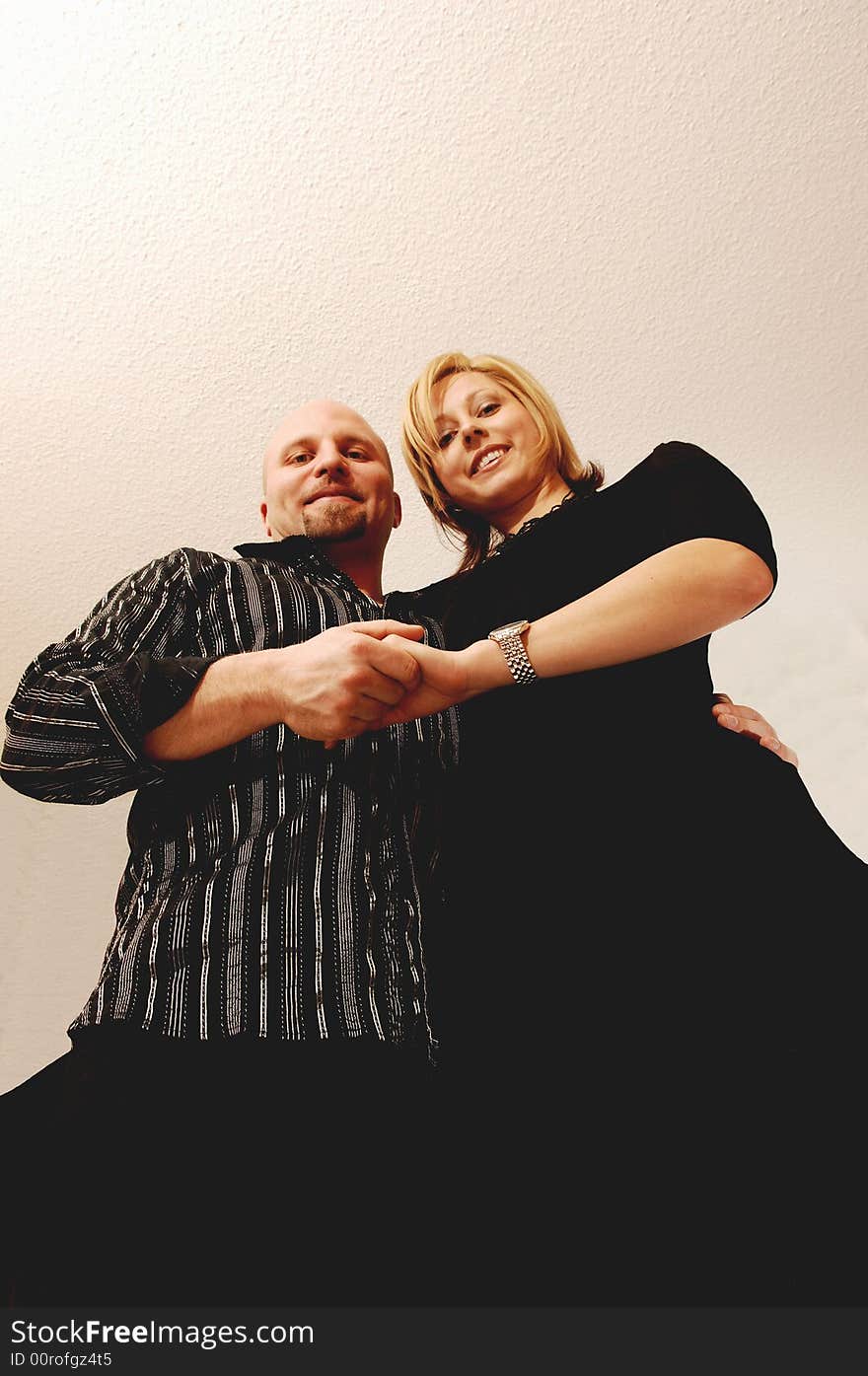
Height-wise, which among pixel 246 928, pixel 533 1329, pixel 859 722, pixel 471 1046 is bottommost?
pixel 533 1329

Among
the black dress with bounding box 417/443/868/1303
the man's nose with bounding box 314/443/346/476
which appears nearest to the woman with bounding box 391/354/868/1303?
the black dress with bounding box 417/443/868/1303

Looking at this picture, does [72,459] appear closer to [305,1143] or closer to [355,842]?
[355,842]

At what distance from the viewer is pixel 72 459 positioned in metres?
2.39

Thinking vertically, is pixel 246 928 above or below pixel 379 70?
below

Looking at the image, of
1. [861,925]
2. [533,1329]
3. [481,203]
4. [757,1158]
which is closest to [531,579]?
[861,925]

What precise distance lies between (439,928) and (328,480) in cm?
68

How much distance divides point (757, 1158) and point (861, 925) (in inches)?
10.7

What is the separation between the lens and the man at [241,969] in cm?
94

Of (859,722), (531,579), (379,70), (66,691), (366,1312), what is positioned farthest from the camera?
(859,722)

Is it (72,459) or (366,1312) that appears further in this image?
(72,459)

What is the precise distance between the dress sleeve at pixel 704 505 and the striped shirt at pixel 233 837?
396mm

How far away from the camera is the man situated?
3.10ft

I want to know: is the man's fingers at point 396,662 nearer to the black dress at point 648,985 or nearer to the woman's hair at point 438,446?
the black dress at point 648,985

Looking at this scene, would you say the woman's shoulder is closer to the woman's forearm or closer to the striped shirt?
the woman's forearm
